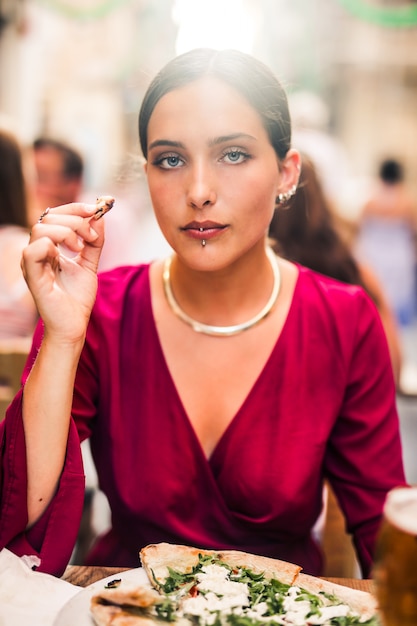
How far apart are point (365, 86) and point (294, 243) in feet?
47.5

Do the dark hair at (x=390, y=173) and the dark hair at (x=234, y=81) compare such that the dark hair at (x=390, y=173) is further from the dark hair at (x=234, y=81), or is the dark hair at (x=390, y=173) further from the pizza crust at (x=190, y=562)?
the pizza crust at (x=190, y=562)

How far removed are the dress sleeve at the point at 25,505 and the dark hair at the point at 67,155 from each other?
3.33 meters

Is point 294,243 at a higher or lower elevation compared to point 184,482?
higher

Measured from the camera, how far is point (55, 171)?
4.46m

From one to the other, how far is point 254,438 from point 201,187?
0.55m

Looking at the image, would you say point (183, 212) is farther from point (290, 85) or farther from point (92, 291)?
point (290, 85)

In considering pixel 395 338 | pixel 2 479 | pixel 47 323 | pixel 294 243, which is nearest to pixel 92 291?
pixel 47 323

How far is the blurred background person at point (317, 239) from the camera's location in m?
2.61

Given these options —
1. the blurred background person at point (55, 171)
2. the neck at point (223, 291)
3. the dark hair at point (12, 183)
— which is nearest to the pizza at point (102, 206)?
the neck at point (223, 291)

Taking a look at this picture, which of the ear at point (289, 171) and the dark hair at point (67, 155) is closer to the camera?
the ear at point (289, 171)

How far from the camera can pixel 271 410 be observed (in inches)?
63.5

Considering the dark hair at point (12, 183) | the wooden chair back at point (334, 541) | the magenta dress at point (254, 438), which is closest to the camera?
the magenta dress at point (254, 438)

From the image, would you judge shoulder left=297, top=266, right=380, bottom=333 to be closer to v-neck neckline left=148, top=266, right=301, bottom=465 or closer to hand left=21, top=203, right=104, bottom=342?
v-neck neckline left=148, top=266, right=301, bottom=465

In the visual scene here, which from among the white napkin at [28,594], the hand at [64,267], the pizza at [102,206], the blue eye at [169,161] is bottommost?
the white napkin at [28,594]
